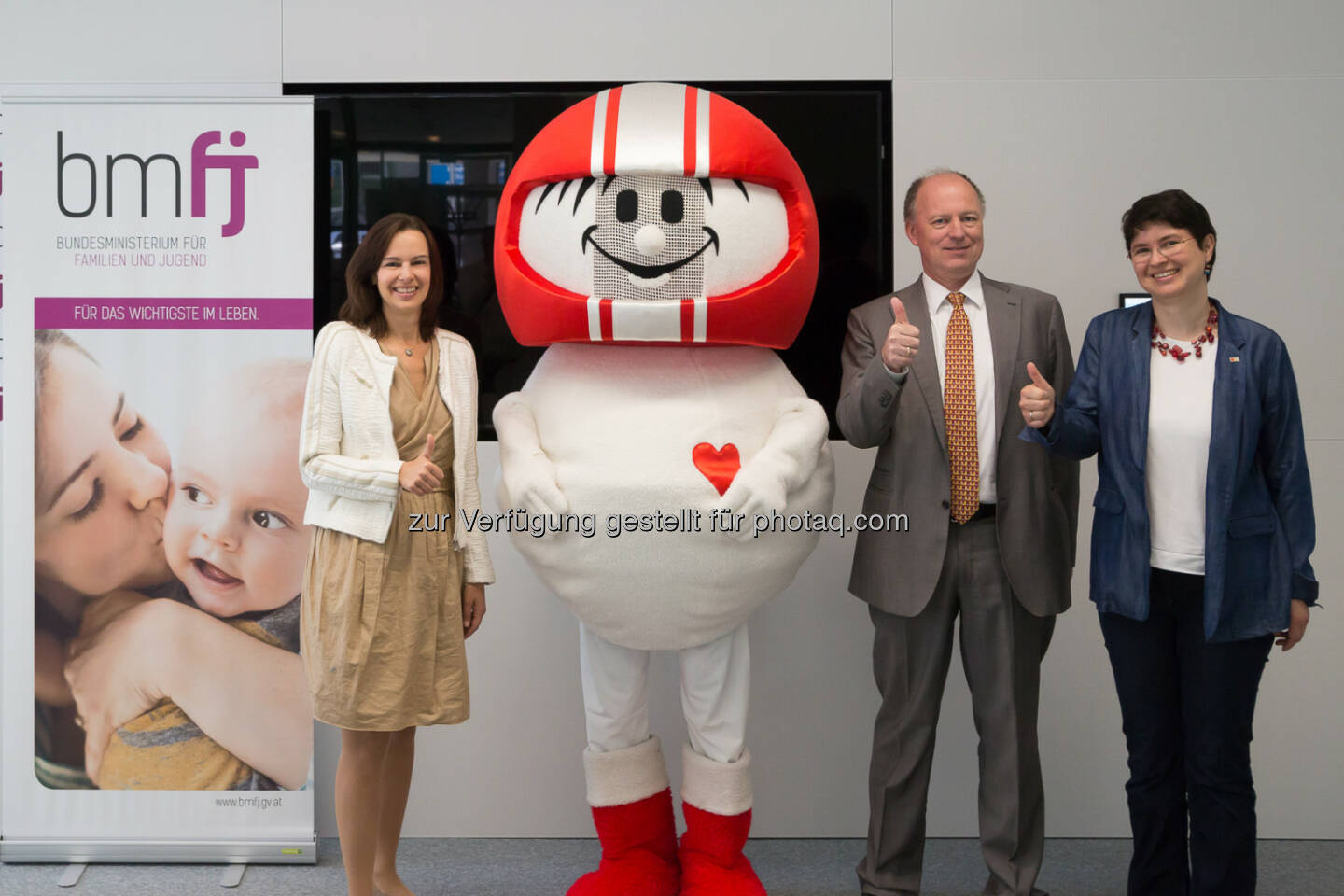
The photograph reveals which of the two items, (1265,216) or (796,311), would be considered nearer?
(796,311)

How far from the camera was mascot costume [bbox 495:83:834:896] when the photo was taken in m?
2.25

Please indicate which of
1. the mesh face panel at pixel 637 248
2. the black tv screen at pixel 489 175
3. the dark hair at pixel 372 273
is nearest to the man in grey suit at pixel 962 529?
the mesh face panel at pixel 637 248

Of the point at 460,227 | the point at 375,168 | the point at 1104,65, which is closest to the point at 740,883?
the point at 460,227

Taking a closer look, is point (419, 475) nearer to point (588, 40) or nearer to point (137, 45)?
point (588, 40)

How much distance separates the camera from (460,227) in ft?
10.7

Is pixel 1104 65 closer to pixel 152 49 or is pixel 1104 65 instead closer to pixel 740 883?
pixel 740 883

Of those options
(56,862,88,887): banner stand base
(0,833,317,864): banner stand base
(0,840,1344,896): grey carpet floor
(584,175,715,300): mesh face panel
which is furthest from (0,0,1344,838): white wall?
(584,175,715,300): mesh face panel

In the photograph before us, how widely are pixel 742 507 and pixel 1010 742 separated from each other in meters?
0.88

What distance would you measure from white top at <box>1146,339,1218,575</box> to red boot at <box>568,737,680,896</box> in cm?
126

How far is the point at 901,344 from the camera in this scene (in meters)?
2.27

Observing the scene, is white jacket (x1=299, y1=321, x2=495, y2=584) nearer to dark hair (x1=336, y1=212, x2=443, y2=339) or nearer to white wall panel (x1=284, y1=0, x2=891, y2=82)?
dark hair (x1=336, y1=212, x2=443, y2=339)

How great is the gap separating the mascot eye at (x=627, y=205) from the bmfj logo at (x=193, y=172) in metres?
1.31

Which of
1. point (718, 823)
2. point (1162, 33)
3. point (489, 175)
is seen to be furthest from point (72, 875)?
point (1162, 33)

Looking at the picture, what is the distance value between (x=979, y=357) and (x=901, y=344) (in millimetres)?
319
